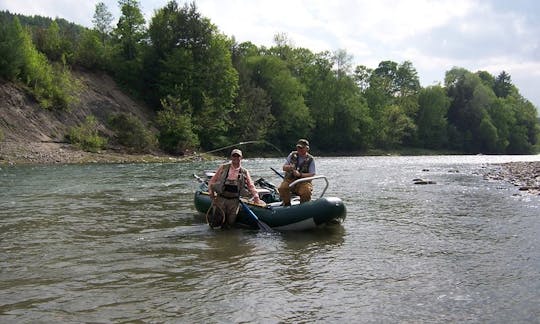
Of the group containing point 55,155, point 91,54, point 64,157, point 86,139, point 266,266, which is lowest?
point 266,266

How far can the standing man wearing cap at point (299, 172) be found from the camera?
11000 mm

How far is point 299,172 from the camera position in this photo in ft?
36.6

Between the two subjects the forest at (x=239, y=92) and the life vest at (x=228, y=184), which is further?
the forest at (x=239, y=92)

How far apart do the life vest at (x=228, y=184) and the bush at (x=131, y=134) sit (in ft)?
95.0

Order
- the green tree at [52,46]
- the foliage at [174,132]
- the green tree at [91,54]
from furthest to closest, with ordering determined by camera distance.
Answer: the green tree at [91,54] → the green tree at [52,46] → the foliage at [174,132]

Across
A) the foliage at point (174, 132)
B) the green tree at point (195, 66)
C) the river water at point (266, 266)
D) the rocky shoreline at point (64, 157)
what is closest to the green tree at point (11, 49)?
the rocky shoreline at point (64, 157)

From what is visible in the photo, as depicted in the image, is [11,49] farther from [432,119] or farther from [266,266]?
[432,119]

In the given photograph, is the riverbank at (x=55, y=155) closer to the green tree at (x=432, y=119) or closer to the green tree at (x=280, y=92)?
the green tree at (x=280, y=92)

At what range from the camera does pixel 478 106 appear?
90.1 m

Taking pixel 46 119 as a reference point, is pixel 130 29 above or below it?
above

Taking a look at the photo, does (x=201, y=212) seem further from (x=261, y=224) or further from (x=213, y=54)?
(x=213, y=54)

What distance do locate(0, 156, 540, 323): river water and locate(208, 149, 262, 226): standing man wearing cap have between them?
1.85 ft

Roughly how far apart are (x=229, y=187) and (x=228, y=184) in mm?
74

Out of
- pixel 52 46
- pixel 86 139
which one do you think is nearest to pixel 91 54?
pixel 52 46
